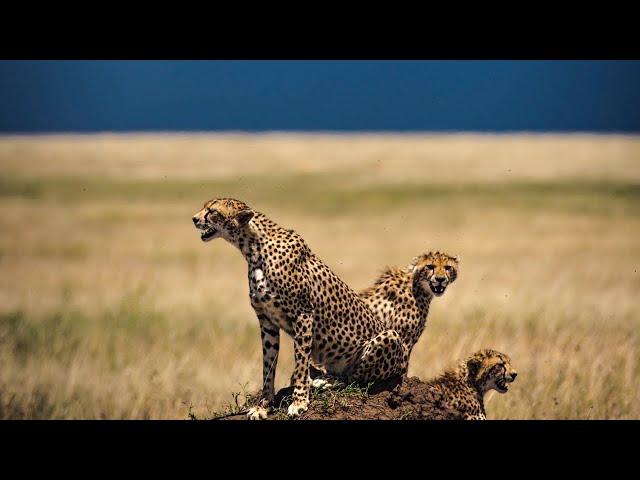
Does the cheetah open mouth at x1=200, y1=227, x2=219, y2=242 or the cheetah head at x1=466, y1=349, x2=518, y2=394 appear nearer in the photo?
the cheetah open mouth at x1=200, y1=227, x2=219, y2=242

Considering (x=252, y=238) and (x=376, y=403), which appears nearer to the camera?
(x=252, y=238)

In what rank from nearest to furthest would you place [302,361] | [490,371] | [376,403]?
1. [302,361]
2. [376,403]
3. [490,371]

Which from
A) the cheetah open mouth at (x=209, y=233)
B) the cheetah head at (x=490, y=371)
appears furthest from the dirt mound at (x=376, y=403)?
the cheetah open mouth at (x=209, y=233)

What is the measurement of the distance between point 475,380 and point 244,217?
240cm

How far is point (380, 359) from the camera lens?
8.67 m

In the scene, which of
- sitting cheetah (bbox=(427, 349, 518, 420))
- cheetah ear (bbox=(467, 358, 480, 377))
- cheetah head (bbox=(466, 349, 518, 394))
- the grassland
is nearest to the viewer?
sitting cheetah (bbox=(427, 349, 518, 420))

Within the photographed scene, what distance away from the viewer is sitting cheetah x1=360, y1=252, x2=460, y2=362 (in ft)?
30.7

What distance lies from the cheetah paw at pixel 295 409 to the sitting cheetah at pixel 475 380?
1.18 m

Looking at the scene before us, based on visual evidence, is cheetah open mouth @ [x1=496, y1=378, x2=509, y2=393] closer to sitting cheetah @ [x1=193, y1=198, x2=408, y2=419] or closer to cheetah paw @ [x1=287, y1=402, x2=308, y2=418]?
sitting cheetah @ [x1=193, y1=198, x2=408, y2=419]

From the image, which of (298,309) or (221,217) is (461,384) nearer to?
(298,309)

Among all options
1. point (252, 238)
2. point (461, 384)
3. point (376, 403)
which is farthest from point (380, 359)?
point (252, 238)

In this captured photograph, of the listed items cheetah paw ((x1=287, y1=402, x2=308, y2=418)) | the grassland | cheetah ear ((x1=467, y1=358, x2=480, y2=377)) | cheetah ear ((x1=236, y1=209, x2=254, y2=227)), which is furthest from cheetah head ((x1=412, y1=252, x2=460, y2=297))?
cheetah ear ((x1=236, y1=209, x2=254, y2=227))

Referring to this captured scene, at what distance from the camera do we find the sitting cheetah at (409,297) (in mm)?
9344

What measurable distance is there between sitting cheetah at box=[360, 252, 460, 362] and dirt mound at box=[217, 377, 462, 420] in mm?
676
